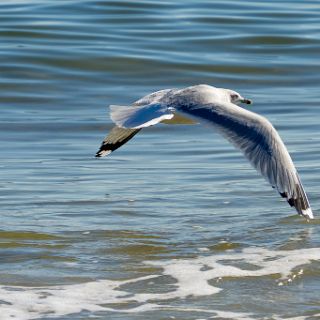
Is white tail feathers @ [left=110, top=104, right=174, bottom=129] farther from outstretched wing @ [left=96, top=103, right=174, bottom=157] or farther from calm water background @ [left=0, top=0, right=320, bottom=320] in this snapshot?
calm water background @ [left=0, top=0, right=320, bottom=320]

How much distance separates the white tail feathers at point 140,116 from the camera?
5.76m

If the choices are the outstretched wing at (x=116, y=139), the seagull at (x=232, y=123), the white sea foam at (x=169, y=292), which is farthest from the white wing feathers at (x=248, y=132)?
the outstretched wing at (x=116, y=139)

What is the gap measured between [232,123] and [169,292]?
119 centimetres

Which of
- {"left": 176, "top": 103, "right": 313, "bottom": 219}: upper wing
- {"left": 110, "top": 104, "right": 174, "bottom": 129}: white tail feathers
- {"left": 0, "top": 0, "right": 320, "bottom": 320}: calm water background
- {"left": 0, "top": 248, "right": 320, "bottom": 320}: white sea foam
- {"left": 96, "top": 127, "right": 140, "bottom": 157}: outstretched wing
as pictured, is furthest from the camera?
{"left": 96, "top": 127, "right": 140, "bottom": 157}: outstretched wing

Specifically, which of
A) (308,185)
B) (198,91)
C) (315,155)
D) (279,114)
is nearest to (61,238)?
(198,91)

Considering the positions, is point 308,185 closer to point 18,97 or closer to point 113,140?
point 113,140

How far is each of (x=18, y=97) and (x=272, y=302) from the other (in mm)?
5996

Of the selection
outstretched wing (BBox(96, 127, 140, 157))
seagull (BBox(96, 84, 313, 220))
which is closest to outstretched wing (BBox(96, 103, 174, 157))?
seagull (BBox(96, 84, 313, 220))

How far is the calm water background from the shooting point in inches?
A: 192

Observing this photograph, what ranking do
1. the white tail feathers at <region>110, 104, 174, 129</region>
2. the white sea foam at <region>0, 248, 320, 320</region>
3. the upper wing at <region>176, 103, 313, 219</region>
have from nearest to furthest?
the white sea foam at <region>0, 248, 320, 320</region>, the upper wing at <region>176, 103, 313, 219</region>, the white tail feathers at <region>110, 104, 174, 129</region>

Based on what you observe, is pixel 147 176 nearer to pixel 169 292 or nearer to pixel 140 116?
pixel 140 116

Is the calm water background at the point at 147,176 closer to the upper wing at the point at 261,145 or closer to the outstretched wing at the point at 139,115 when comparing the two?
the upper wing at the point at 261,145

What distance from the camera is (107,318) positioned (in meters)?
4.51

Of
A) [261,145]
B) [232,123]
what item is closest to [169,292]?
[261,145]
